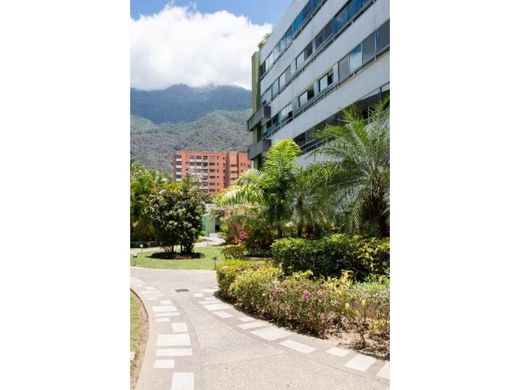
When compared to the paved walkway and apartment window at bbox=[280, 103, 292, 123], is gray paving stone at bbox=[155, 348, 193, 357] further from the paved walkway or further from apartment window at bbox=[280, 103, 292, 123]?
apartment window at bbox=[280, 103, 292, 123]

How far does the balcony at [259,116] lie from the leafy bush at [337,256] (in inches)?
749

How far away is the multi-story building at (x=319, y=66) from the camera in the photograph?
39.3 ft

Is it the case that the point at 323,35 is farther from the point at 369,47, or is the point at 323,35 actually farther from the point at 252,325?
the point at 252,325

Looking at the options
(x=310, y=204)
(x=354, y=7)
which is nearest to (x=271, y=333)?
(x=310, y=204)

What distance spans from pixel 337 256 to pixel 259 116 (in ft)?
70.3

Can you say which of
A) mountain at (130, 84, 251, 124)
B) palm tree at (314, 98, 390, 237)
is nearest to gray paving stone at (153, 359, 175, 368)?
palm tree at (314, 98, 390, 237)

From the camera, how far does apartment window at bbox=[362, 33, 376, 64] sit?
1200 cm

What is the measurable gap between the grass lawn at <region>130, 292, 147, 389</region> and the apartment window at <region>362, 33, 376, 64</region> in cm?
1084

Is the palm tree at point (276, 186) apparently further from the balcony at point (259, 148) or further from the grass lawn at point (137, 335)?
the balcony at point (259, 148)

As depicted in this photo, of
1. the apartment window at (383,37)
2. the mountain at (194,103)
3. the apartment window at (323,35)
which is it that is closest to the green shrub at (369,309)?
the apartment window at (383,37)
